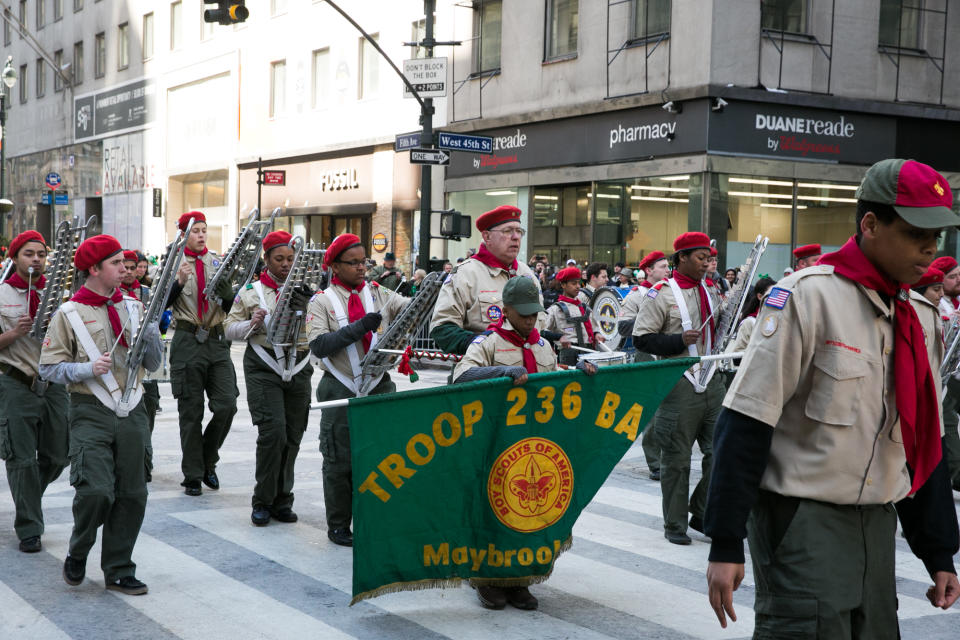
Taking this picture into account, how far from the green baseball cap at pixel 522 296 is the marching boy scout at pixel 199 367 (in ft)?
13.2

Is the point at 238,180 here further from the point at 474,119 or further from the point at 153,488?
the point at 153,488

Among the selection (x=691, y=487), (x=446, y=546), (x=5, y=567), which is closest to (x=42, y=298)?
(x=5, y=567)

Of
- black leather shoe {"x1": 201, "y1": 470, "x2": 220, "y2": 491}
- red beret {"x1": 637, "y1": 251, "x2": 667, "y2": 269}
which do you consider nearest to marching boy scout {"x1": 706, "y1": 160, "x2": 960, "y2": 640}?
black leather shoe {"x1": 201, "y1": 470, "x2": 220, "y2": 491}

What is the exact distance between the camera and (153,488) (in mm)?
9344

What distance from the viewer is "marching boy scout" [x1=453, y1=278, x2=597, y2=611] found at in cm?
598

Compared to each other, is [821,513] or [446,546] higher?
[821,513]

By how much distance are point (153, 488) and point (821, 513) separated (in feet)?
23.7

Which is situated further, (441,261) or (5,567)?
(441,261)

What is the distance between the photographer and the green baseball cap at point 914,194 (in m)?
3.04

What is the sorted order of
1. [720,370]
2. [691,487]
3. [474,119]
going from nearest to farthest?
[720,370] < [691,487] < [474,119]

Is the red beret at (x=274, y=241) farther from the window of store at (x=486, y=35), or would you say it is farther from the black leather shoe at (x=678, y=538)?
the window of store at (x=486, y=35)

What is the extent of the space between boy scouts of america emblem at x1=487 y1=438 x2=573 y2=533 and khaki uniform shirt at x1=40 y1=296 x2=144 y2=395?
2214 mm

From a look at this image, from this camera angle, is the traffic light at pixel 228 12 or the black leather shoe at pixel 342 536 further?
the traffic light at pixel 228 12

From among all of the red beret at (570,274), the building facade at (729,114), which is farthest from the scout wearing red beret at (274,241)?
the building facade at (729,114)
